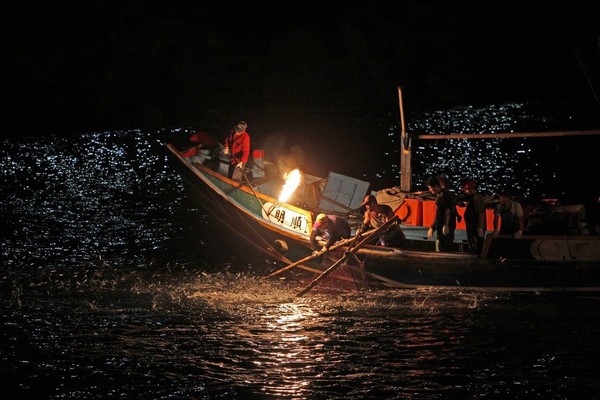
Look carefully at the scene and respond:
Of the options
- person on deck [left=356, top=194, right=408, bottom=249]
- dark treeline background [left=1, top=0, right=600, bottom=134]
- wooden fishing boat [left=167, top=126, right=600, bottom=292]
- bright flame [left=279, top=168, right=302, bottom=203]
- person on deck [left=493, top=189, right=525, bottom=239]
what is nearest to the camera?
wooden fishing boat [left=167, top=126, right=600, bottom=292]

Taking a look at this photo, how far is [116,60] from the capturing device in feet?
244

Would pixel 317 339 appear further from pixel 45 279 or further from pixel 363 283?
pixel 45 279

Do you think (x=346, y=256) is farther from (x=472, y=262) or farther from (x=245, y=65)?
(x=245, y=65)

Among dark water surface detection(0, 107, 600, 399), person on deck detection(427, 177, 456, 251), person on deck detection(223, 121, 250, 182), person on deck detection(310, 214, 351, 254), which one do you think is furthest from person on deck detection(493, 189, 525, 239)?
person on deck detection(223, 121, 250, 182)

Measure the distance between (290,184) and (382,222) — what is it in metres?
3.70

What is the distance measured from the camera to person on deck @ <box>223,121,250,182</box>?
22422 millimetres

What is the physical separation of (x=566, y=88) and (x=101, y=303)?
65232 millimetres

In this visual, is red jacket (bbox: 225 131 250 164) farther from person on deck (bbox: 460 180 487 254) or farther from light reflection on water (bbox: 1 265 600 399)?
person on deck (bbox: 460 180 487 254)

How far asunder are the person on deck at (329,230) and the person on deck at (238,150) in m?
3.10

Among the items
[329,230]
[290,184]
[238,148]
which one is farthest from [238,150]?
[329,230]

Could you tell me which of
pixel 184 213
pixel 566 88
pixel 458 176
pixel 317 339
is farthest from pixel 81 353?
pixel 566 88

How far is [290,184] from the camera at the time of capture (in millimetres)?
22547

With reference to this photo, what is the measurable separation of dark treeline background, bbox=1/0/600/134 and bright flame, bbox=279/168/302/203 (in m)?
45.5

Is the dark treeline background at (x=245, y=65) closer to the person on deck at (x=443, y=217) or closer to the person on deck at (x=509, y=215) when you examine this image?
the person on deck at (x=443, y=217)
